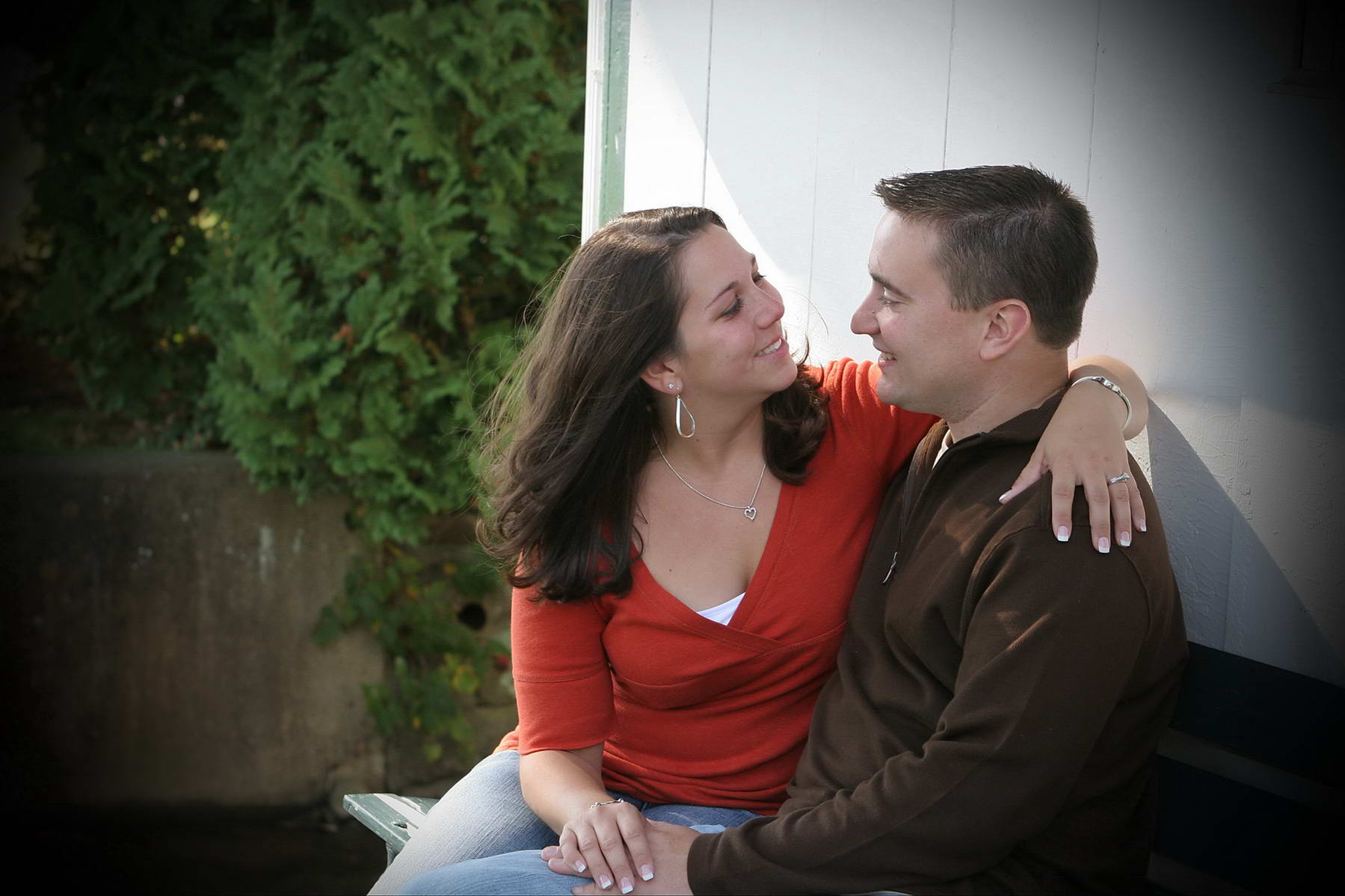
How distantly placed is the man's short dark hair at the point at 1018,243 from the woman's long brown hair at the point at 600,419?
460 mm

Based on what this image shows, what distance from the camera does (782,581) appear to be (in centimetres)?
207

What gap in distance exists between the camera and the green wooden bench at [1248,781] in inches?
62.8

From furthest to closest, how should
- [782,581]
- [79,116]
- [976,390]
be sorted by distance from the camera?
1. [79,116]
2. [782,581]
3. [976,390]

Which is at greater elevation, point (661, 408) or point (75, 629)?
point (661, 408)

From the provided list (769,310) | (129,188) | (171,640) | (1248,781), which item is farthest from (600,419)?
(129,188)

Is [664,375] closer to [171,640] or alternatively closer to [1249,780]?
[1249,780]

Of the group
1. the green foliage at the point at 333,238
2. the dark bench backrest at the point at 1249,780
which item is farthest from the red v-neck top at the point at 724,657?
the green foliage at the point at 333,238

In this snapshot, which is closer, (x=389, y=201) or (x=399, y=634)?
(x=389, y=201)

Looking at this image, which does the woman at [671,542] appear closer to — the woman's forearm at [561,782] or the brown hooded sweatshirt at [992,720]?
the woman's forearm at [561,782]

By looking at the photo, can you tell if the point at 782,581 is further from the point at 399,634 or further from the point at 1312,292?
the point at 399,634

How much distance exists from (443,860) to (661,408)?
2.84 ft

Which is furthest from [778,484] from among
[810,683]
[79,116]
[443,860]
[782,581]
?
[79,116]

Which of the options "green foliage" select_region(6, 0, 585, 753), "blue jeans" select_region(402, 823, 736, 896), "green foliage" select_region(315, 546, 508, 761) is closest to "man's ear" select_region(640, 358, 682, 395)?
"blue jeans" select_region(402, 823, 736, 896)

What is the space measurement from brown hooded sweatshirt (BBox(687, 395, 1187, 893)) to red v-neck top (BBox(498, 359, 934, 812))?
0.18 meters
